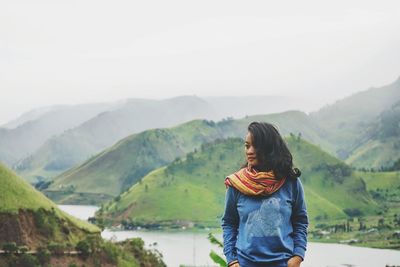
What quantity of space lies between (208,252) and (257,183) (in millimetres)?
96485

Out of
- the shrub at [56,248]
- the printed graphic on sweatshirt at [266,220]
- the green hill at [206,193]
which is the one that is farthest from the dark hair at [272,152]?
the green hill at [206,193]

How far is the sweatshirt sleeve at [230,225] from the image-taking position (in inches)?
188

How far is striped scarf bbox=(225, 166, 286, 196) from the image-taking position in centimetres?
465

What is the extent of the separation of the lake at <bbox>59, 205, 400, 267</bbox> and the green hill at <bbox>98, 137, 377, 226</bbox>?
66.5ft

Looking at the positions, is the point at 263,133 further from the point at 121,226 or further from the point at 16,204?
the point at 121,226

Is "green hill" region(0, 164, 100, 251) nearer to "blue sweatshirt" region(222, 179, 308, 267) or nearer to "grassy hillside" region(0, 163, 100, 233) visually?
"grassy hillside" region(0, 163, 100, 233)

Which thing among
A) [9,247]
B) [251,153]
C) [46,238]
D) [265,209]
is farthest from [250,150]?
[46,238]

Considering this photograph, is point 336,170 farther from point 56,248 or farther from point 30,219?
point 56,248

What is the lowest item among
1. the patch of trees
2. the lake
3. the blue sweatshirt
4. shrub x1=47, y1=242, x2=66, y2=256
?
the lake

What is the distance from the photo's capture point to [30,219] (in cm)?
4503

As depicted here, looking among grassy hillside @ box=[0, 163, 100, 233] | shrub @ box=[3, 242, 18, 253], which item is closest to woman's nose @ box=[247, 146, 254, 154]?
shrub @ box=[3, 242, 18, 253]

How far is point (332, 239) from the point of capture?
137875 mm

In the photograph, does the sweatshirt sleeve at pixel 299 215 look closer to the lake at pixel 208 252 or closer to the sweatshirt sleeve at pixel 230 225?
the sweatshirt sleeve at pixel 230 225

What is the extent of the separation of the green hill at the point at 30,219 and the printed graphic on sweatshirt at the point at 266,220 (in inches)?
1574
